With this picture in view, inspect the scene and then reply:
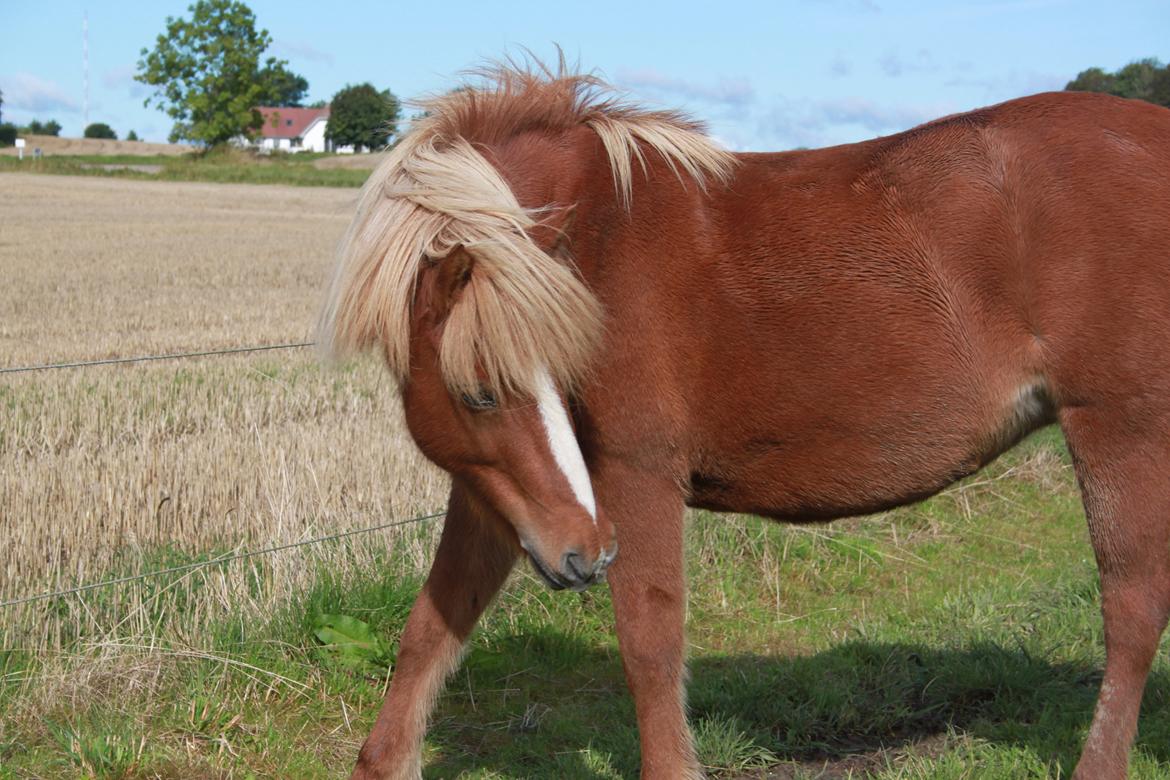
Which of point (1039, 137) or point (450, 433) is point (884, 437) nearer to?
point (1039, 137)

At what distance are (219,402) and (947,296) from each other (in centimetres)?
591

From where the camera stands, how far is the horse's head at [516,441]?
112 inches

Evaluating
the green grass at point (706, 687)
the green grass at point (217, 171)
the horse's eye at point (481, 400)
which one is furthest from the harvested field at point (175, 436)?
the green grass at point (217, 171)

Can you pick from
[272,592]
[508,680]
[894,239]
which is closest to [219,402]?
[272,592]

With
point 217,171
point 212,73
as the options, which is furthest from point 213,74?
point 217,171

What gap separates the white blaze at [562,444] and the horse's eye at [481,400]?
0.13 metres

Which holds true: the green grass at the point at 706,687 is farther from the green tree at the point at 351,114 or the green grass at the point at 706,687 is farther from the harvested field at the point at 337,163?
the green tree at the point at 351,114

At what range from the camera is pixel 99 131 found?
111 meters

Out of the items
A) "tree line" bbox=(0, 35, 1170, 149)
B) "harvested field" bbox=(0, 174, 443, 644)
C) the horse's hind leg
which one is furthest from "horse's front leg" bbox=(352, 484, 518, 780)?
"tree line" bbox=(0, 35, 1170, 149)

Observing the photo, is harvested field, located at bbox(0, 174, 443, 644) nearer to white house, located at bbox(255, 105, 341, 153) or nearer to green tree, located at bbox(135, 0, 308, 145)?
green tree, located at bbox(135, 0, 308, 145)

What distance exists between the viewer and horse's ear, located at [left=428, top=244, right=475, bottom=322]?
2.87m

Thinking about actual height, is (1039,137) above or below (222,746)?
above

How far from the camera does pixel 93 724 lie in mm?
3795

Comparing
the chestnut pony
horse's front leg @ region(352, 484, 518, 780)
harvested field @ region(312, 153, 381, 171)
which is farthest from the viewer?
harvested field @ region(312, 153, 381, 171)
